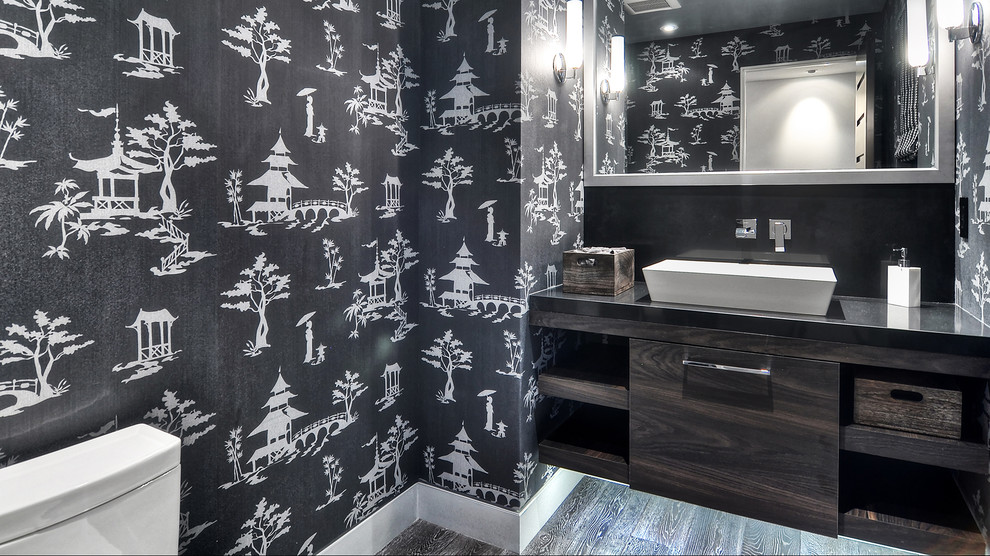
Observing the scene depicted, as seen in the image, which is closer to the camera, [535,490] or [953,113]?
[953,113]

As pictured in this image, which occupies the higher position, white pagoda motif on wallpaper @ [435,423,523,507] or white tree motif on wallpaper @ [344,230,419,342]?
white tree motif on wallpaper @ [344,230,419,342]

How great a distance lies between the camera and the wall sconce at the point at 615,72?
2348 mm

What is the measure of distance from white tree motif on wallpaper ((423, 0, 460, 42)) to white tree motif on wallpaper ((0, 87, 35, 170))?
4.47ft

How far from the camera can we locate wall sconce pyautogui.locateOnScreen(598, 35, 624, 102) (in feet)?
7.70

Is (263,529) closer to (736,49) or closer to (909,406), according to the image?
(909,406)

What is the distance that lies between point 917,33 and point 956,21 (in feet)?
0.61

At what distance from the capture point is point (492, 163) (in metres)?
1.97

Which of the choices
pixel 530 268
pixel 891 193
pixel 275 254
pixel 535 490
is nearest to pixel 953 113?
pixel 891 193

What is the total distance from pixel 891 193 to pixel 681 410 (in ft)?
3.54

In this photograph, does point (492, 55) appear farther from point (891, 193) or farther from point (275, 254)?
point (891, 193)

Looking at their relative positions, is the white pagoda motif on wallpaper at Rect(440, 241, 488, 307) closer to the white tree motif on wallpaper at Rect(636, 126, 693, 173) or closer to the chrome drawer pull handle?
the chrome drawer pull handle

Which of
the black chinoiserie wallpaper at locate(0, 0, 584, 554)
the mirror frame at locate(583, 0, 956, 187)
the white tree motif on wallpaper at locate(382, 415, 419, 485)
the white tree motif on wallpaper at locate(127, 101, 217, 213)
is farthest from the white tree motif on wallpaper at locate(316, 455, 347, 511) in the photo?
the mirror frame at locate(583, 0, 956, 187)

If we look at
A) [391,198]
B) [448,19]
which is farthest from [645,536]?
[448,19]

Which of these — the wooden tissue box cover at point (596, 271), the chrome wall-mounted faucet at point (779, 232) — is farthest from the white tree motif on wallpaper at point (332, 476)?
the chrome wall-mounted faucet at point (779, 232)
